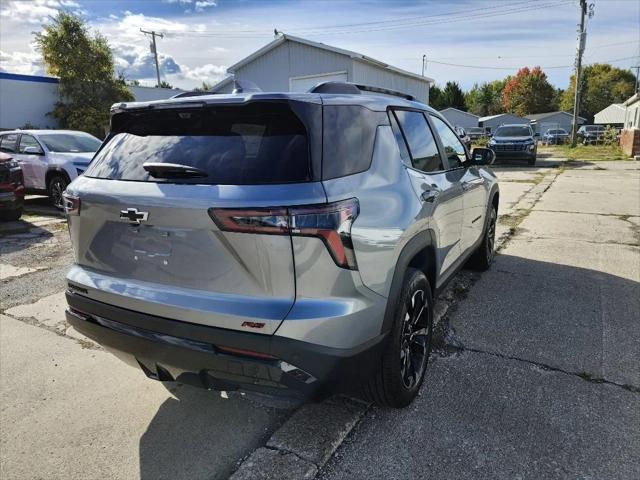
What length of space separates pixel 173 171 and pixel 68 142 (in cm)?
1003

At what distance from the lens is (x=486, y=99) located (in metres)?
98.0

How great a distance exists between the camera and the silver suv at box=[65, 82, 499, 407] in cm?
209

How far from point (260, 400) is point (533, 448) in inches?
62.2

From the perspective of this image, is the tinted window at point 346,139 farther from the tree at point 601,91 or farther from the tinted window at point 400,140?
the tree at point 601,91

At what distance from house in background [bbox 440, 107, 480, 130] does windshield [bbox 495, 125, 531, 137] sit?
47795 mm

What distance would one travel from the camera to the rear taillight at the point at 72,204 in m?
2.57

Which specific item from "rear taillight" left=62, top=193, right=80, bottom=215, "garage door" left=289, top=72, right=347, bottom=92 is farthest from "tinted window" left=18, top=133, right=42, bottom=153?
"garage door" left=289, top=72, right=347, bottom=92

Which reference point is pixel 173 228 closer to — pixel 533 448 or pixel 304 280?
pixel 304 280

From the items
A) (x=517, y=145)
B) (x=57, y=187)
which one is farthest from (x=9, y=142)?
(x=517, y=145)

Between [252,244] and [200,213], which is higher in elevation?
[200,213]

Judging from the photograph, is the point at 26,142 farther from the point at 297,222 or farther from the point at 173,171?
the point at 297,222

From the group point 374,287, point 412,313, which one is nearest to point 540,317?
point 412,313

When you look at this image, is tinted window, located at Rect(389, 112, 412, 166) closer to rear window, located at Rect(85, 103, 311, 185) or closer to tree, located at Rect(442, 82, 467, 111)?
rear window, located at Rect(85, 103, 311, 185)

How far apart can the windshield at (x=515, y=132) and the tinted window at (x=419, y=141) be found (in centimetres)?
1929
